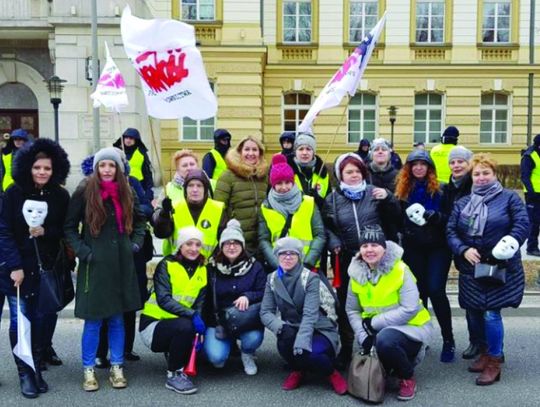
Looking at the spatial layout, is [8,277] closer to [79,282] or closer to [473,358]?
[79,282]

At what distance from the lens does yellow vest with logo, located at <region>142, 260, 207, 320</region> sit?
5492mm

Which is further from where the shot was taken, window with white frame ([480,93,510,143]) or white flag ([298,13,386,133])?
window with white frame ([480,93,510,143])

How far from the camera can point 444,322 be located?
603cm

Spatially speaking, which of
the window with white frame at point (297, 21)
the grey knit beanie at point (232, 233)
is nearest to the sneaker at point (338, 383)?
the grey knit beanie at point (232, 233)

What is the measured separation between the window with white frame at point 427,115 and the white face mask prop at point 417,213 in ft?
75.0

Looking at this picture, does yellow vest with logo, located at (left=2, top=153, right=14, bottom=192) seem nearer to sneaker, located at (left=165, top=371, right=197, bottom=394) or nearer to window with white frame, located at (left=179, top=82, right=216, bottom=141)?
sneaker, located at (left=165, top=371, right=197, bottom=394)

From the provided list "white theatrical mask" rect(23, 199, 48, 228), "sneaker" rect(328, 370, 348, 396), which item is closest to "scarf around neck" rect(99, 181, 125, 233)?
"white theatrical mask" rect(23, 199, 48, 228)

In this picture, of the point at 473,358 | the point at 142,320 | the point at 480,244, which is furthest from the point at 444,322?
the point at 142,320

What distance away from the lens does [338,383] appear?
5238 millimetres

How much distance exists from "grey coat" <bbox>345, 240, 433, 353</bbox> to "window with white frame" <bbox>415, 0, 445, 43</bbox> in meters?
24.1

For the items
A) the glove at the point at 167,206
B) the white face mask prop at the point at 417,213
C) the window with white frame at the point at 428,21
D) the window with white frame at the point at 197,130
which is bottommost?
the white face mask prop at the point at 417,213

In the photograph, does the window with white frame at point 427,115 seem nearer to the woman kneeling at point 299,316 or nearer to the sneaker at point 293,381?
the woman kneeling at point 299,316

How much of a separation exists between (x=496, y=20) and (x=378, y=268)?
83.8 ft

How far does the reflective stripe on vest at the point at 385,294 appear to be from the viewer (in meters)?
5.20
